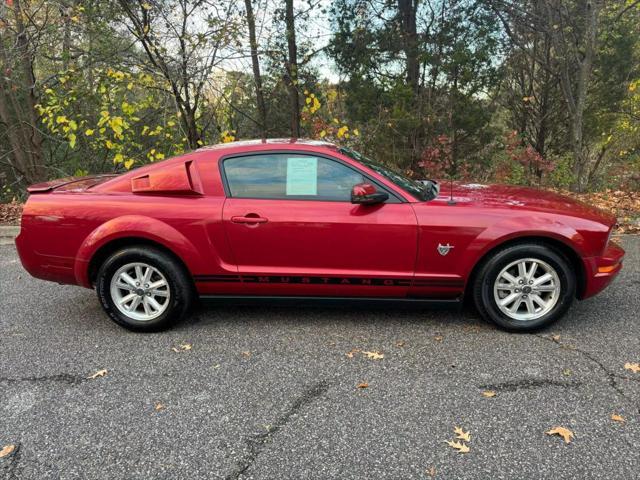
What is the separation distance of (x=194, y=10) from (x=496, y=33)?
737 centimetres

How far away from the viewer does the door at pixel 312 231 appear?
3451mm

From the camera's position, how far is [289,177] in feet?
11.8

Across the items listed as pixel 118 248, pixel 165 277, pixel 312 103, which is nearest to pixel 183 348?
pixel 165 277

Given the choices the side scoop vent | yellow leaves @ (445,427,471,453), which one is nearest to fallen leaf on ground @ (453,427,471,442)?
yellow leaves @ (445,427,471,453)

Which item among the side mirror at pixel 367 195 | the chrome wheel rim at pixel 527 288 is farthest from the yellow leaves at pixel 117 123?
the chrome wheel rim at pixel 527 288

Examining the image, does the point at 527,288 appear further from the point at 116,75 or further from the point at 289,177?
the point at 116,75

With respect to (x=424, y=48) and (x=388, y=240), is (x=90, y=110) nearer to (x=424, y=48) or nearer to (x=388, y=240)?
(x=388, y=240)

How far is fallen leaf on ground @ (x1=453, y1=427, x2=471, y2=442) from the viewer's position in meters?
2.39

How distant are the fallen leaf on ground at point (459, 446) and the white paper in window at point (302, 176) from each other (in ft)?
6.39

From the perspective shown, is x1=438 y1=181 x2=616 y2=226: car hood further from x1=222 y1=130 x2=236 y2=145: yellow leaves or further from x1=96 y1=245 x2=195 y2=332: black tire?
x1=222 y1=130 x2=236 y2=145: yellow leaves

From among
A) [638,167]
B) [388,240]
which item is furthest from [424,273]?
[638,167]

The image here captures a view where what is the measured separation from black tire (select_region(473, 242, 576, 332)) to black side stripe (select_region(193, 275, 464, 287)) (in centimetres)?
18

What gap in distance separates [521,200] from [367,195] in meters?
1.27

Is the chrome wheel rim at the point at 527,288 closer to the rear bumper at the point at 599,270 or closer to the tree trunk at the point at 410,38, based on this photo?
the rear bumper at the point at 599,270
